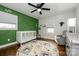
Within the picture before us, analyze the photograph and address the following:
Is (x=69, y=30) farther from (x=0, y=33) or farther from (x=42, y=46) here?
(x=0, y=33)

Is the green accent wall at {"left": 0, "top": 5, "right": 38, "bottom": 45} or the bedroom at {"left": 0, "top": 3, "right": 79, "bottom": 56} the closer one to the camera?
the bedroom at {"left": 0, "top": 3, "right": 79, "bottom": 56}

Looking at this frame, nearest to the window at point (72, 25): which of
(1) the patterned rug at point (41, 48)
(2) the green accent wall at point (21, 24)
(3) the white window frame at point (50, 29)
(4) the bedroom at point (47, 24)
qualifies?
(4) the bedroom at point (47, 24)

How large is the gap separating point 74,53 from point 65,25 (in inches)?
20.1

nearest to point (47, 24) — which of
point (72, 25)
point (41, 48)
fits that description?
point (72, 25)

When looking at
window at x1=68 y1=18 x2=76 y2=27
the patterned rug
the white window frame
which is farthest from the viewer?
the patterned rug

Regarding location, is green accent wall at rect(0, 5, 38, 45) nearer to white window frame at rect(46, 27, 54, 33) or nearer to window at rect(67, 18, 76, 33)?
white window frame at rect(46, 27, 54, 33)

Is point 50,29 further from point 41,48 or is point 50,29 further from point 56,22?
point 41,48

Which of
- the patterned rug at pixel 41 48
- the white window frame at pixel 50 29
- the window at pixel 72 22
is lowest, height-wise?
the patterned rug at pixel 41 48

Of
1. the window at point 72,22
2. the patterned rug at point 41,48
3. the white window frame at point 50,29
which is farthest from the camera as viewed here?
the patterned rug at point 41,48

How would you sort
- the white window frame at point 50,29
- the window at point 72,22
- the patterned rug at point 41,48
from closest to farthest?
the window at point 72,22 < the white window frame at point 50,29 < the patterned rug at point 41,48

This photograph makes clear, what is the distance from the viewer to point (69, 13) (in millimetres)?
1146

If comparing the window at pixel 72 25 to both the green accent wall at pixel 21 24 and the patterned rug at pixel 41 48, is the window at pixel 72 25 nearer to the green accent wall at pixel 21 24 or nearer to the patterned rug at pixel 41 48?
the patterned rug at pixel 41 48

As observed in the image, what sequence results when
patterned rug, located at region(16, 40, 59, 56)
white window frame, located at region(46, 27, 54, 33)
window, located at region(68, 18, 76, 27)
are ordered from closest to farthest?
window, located at region(68, 18, 76, 27)
white window frame, located at region(46, 27, 54, 33)
patterned rug, located at region(16, 40, 59, 56)

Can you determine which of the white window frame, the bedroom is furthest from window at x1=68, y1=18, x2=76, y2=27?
the white window frame
